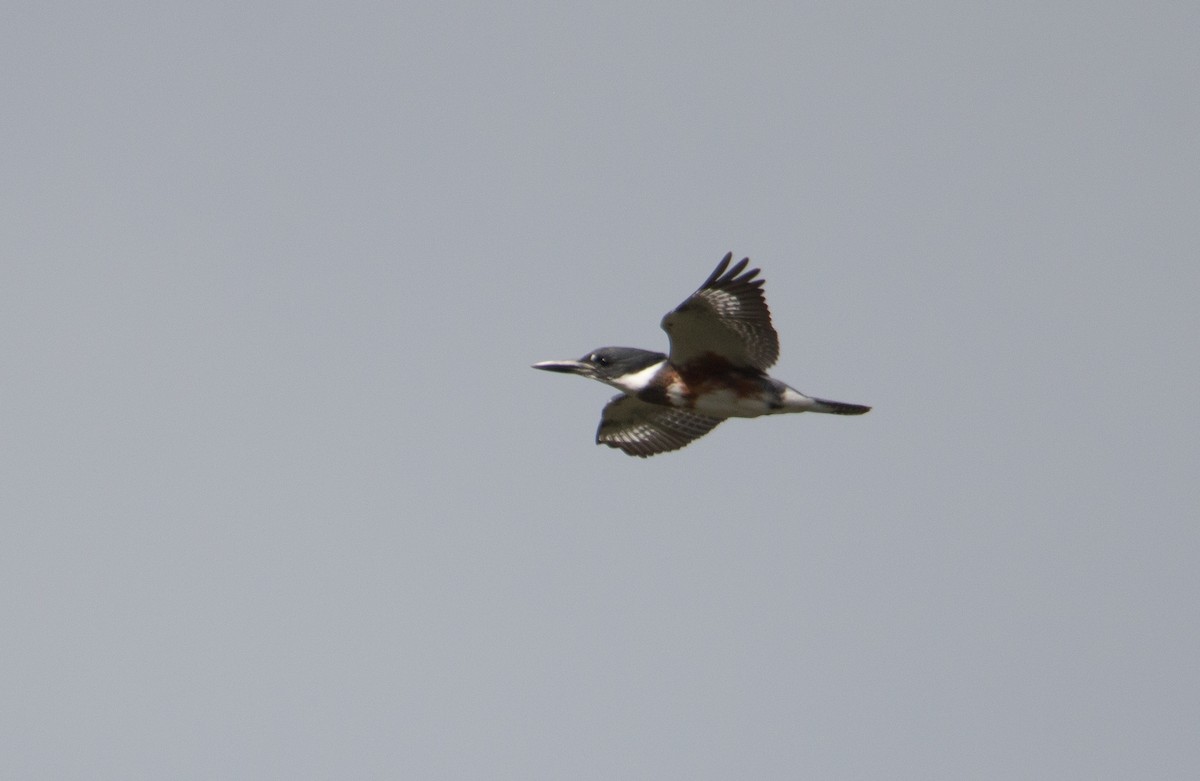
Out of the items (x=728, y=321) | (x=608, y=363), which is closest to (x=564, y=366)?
(x=608, y=363)

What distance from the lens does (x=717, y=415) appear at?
44.6 feet

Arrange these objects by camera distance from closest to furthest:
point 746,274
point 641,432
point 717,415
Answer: point 746,274 → point 717,415 → point 641,432

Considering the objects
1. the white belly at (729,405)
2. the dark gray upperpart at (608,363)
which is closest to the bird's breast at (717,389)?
the white belly at (729,405)

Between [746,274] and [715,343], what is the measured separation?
0.65m

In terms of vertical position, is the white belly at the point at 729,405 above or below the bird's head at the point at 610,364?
below

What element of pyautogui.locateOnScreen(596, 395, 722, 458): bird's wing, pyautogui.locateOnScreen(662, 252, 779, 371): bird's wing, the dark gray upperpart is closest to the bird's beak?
the dark gray upperpart

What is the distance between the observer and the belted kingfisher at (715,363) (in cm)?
1262

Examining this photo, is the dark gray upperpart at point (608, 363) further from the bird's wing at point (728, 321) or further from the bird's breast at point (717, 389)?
the bird's wing at point (728, 321)

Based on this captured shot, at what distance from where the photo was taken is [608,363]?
1412 centimetres

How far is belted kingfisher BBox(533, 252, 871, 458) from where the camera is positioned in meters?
12.6

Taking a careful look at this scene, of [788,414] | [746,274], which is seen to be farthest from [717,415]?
[746,274]

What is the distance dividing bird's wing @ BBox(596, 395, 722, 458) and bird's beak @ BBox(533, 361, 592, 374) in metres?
0.90

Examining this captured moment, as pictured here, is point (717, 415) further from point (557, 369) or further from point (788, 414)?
point (557, 369)

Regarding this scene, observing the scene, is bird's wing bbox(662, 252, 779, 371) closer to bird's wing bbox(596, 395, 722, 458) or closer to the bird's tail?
the bird's tail
